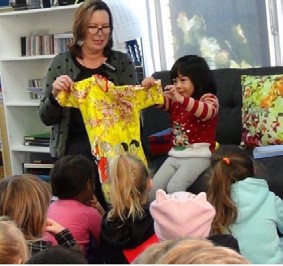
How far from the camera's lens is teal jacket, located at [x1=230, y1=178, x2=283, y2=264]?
2.35 m

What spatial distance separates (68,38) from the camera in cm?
429

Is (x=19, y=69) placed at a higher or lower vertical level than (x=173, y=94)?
higher

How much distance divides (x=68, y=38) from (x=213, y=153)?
5.38 feet

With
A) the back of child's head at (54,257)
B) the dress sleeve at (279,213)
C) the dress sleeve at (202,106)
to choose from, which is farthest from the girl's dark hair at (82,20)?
the back of child's head at (54,257)

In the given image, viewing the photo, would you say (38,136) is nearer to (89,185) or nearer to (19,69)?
(19,69)

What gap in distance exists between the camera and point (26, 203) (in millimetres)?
2082

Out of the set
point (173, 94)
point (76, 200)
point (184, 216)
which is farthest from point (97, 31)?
point (184, 216)

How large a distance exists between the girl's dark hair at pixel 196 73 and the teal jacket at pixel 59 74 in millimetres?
252

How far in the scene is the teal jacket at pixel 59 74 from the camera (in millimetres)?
3078

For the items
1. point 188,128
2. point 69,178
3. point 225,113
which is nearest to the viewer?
point 69,178

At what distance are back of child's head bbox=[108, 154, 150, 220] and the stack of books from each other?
1.99 m

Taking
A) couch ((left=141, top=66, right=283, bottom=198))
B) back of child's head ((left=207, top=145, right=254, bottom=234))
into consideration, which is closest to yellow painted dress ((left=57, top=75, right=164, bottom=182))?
couch ((left=141, top=66, right=283, bottom=198))

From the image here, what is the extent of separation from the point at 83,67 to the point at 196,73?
0.59 m

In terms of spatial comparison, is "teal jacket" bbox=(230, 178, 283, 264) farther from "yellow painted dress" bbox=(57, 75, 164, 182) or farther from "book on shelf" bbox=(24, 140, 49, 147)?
"book on shelf" bbox=(24, 140, 49, 147)
